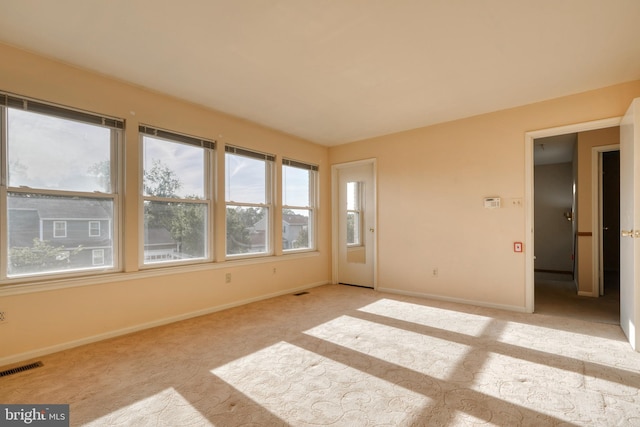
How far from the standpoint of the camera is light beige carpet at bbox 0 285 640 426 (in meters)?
1.87

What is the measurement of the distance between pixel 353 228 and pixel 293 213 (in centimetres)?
117

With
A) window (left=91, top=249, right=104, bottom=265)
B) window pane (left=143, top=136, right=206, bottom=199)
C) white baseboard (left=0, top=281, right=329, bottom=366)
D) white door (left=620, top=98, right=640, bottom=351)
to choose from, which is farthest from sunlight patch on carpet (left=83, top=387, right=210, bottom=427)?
white door (left=620, top=98, right=640, bottom=351)

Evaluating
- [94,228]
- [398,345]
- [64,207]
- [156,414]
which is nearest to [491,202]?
[398,345]

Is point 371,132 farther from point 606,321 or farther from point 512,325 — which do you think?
point 606,321

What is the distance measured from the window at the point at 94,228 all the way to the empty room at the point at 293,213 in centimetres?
5

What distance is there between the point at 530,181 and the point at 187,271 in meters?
4.44

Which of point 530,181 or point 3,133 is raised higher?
point 3,133

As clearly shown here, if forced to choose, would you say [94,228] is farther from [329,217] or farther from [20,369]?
[329,217]

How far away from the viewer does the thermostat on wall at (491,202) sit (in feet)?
13.5

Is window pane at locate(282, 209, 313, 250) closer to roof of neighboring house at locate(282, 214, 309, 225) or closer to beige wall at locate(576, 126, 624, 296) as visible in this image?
roof of neighboring house at locate(282, 214, 309, 225)

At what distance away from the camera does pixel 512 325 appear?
3428mm

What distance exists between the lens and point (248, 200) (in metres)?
4.63

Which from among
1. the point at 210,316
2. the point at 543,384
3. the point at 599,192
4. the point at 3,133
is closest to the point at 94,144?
the point at 3,133

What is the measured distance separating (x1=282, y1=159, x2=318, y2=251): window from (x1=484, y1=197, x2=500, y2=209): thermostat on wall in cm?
285
